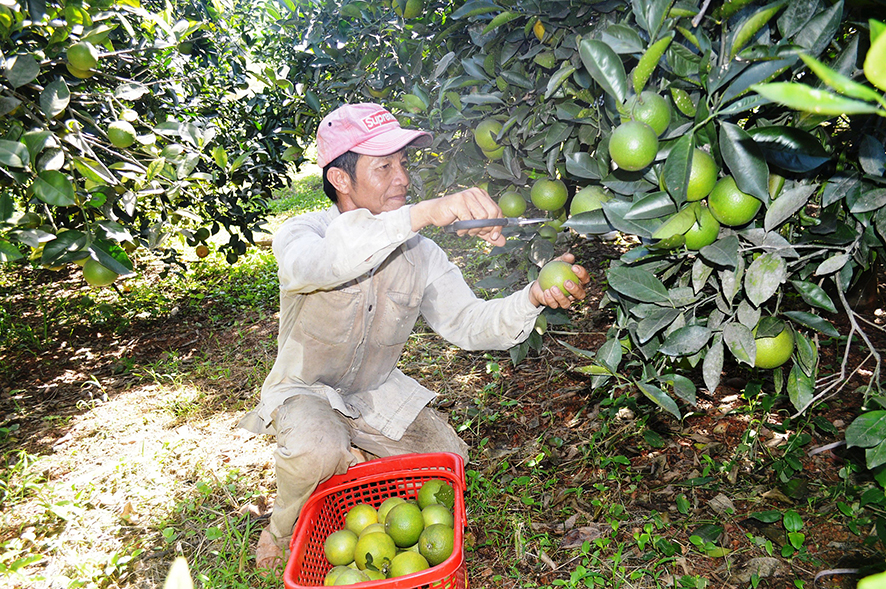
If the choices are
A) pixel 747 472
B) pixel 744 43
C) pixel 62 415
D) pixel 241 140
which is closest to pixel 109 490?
pixel 62 415

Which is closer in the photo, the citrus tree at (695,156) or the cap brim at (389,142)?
the citrus tree at (695,156)

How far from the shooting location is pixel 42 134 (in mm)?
1593

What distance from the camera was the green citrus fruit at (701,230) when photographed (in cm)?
104

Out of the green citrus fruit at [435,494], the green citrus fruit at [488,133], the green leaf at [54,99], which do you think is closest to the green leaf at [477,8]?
the green citrus fruit at [488,133]

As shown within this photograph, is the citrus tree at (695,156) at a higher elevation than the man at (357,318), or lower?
higher

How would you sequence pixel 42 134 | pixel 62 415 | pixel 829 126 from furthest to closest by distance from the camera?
pixel 62 415
pixel 42 134
pixel 829 126

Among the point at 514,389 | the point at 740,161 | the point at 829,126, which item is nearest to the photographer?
the point at 740,161

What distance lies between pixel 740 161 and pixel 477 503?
1699 millimetres

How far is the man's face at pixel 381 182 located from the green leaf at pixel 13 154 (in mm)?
962

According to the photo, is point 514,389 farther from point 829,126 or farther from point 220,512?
point 829,126

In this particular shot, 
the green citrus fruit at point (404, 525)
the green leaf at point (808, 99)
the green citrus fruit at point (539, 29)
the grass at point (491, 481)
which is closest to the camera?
the green leaf at point (808, 99)

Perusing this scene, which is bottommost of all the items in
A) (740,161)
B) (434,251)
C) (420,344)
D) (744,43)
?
(420,344)

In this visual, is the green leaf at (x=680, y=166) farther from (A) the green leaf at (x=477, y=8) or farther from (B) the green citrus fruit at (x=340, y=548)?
(B) the green citrus fruit at (x=340, y=548)

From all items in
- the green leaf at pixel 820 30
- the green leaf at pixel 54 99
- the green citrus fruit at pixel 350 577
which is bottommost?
the green citrus fruit at pixel 350 577
